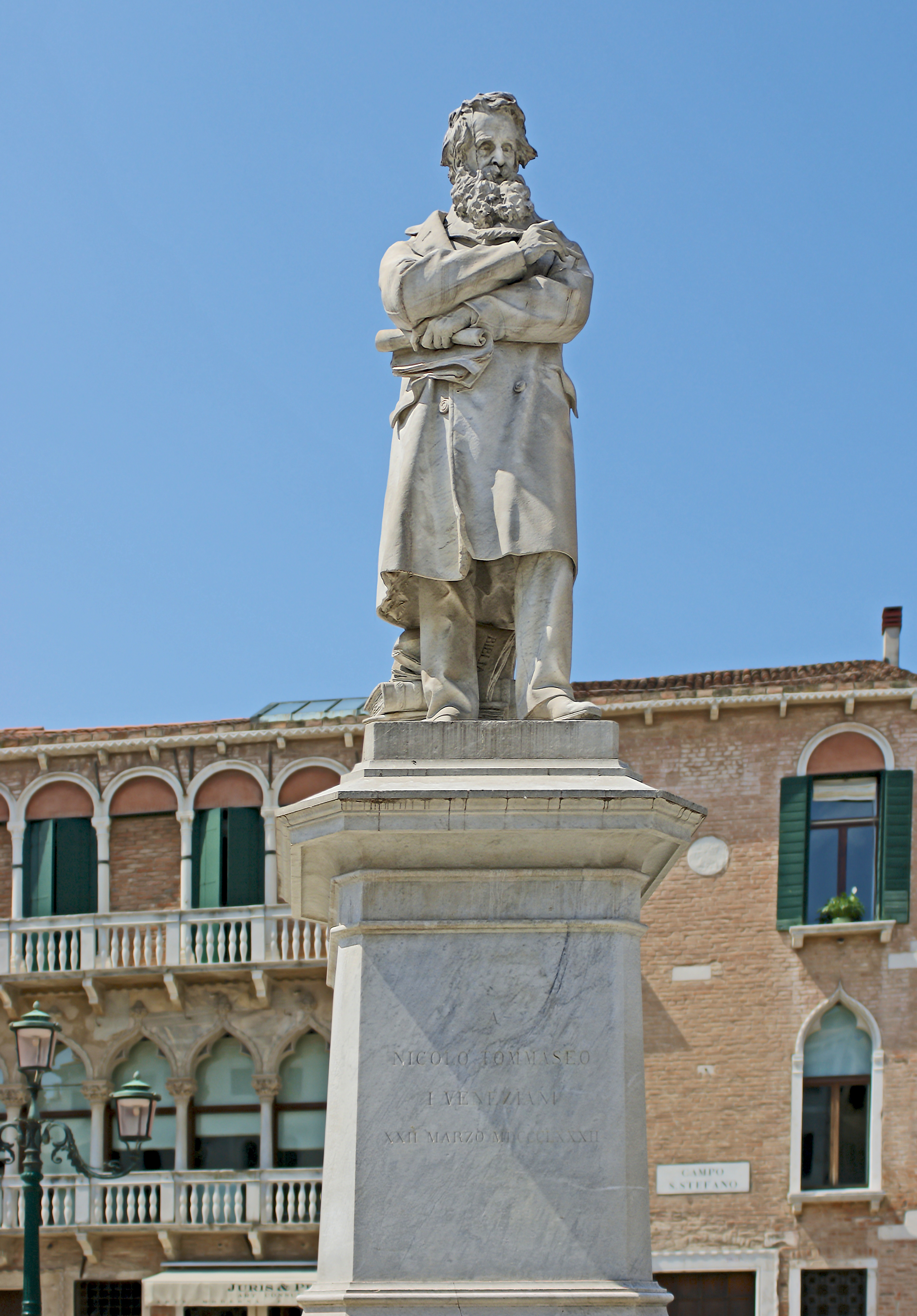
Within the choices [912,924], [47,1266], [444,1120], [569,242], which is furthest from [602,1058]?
[47,1266]

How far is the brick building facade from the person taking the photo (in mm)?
29438

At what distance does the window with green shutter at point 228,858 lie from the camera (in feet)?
107

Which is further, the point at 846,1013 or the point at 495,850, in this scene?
Answer: the point at 846,1013

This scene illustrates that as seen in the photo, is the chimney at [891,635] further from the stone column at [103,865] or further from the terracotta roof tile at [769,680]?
the stone column at [103,865]

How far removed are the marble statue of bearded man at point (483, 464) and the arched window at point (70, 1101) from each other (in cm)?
2606

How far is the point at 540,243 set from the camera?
27.8 ft

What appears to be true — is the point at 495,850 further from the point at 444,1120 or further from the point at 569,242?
the point at 569,242

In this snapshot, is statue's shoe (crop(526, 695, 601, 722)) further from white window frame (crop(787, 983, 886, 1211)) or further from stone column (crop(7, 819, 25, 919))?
stone column (crop(7, 819, 25, 919))

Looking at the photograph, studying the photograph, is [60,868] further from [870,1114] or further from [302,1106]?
[870,1114]

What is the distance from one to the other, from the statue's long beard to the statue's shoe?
2.16 meters

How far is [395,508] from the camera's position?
8.30m

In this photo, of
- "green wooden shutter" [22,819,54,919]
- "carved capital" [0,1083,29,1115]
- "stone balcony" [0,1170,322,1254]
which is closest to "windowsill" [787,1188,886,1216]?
"stone balcony" [0,1170,322,1254]

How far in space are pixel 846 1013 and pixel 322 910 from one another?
22.9 m

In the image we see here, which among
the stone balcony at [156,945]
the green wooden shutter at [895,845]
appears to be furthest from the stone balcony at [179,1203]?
the green wooden shutter at [895,845]
